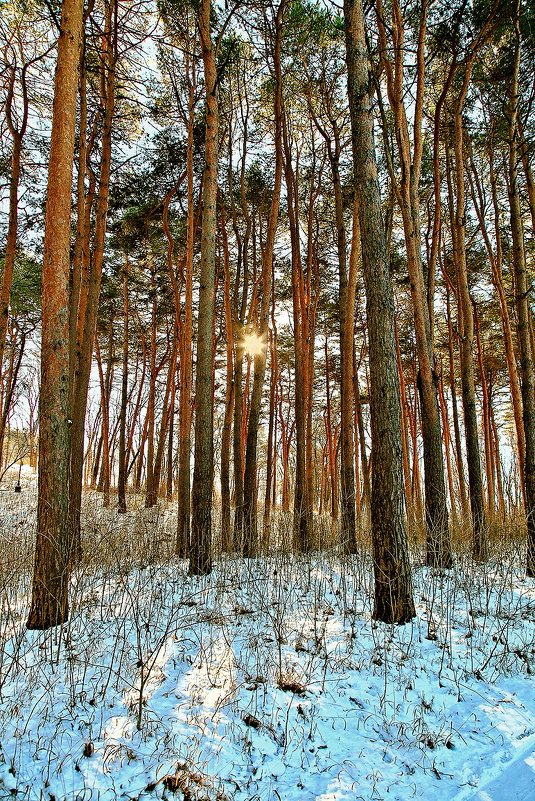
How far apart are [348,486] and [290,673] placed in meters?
4.25

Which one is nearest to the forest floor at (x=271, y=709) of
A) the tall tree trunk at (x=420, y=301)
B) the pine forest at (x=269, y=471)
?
the pine forest at (x=269, y=471)

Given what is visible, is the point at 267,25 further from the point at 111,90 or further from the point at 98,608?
the point at 98,608

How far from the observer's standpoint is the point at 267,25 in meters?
7.30

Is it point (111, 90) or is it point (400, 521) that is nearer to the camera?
point (400, 521)

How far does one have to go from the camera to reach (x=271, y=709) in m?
2.36

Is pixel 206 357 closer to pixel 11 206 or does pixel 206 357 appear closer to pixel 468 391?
pixel 468 391

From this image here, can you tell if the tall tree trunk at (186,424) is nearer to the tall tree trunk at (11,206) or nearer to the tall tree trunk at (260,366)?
the tall tree trunk at (260,366)

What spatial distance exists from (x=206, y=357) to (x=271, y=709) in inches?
155

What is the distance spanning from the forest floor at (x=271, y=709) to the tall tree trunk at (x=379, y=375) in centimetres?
33

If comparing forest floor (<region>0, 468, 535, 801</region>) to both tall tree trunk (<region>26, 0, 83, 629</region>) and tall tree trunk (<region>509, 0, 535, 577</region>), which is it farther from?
tall tree trunk (<region>509, 0, 535, 577</region>)

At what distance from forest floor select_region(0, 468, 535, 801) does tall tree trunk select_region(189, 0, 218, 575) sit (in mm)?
1243

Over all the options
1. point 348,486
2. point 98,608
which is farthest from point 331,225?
point 98,608

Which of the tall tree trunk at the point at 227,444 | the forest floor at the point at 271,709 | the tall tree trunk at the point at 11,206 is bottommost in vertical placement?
the forest floor at the point at 271,709

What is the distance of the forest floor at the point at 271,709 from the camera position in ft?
6.23
